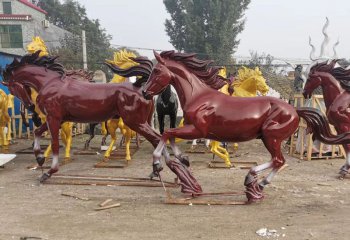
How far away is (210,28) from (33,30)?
12.7 metres

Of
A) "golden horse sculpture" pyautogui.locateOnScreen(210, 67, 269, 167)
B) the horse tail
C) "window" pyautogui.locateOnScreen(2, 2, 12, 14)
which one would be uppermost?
"window" pyautogui.locateOnScreen(2, 2, 12, 14)

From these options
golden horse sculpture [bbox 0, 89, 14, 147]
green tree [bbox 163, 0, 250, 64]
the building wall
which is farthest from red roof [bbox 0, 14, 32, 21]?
golden horse sculpture [bbox 0, 89, 14, 147]

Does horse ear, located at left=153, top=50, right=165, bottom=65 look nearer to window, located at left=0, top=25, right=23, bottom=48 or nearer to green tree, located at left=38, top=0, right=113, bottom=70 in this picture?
window, located at left=0, top=25, right=23, bottom=48

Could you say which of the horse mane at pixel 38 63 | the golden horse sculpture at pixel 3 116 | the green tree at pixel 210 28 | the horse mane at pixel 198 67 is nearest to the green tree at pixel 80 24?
the green tree at pixel 210 28

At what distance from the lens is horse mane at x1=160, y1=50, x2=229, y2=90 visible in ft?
16.1

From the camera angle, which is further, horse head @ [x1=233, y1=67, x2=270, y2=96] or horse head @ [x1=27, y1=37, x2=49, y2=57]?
horse head @ [x1=233, y1=67, x2=270, y2=96]

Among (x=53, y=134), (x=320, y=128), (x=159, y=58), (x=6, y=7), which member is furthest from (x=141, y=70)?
(x=6, y=7)

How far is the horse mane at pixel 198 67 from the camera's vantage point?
16.1ft

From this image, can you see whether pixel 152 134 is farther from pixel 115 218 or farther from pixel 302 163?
pixel 302 163

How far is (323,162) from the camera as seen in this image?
8156 millimetres

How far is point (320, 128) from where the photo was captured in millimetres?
4898

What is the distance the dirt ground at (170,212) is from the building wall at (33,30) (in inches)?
798

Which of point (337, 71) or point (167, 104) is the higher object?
point (337, 71)

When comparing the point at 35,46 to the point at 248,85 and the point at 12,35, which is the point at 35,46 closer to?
the point at 248,85
